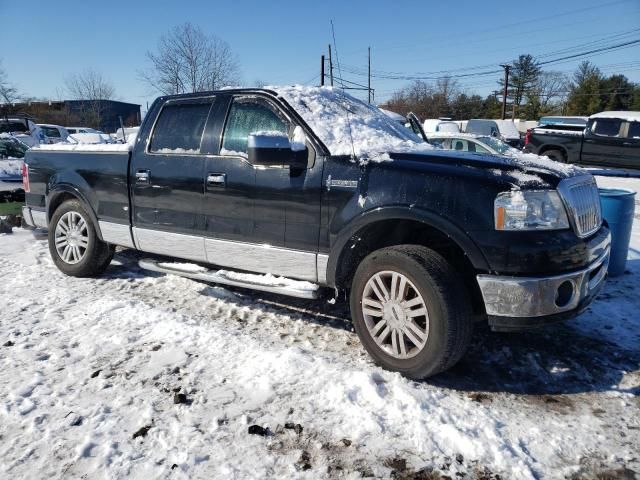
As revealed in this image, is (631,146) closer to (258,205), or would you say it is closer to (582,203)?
(582,203)

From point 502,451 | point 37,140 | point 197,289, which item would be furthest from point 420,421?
point 37,140

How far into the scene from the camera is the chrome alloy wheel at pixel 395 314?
2902 mm

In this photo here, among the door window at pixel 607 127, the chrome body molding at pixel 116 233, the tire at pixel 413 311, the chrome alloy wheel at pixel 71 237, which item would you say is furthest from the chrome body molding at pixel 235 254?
the door window at pixel 607 127

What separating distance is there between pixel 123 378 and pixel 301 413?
120cm

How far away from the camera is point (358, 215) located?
3.09 metres

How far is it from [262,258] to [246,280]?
0.22m

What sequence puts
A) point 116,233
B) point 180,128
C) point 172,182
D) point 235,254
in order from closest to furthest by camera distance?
point 235,254
point 172,182
point 180,128
point 116,233

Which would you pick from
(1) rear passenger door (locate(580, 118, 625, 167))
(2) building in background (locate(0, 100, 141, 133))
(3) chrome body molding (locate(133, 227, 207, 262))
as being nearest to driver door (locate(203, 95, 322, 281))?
(3) chrome body molding (locate(133, 227, 207, 262))

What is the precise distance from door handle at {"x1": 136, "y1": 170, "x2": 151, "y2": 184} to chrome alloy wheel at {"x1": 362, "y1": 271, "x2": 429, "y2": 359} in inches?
93.5

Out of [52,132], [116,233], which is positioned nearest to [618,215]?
[116,233]

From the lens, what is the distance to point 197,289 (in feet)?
15.4

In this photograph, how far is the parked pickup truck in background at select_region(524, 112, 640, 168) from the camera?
15789 millimetres

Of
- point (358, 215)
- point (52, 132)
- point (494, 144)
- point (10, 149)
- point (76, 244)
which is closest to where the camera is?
point (358, 215)

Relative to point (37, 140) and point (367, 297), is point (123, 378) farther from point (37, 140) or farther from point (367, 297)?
point (37, 140)
